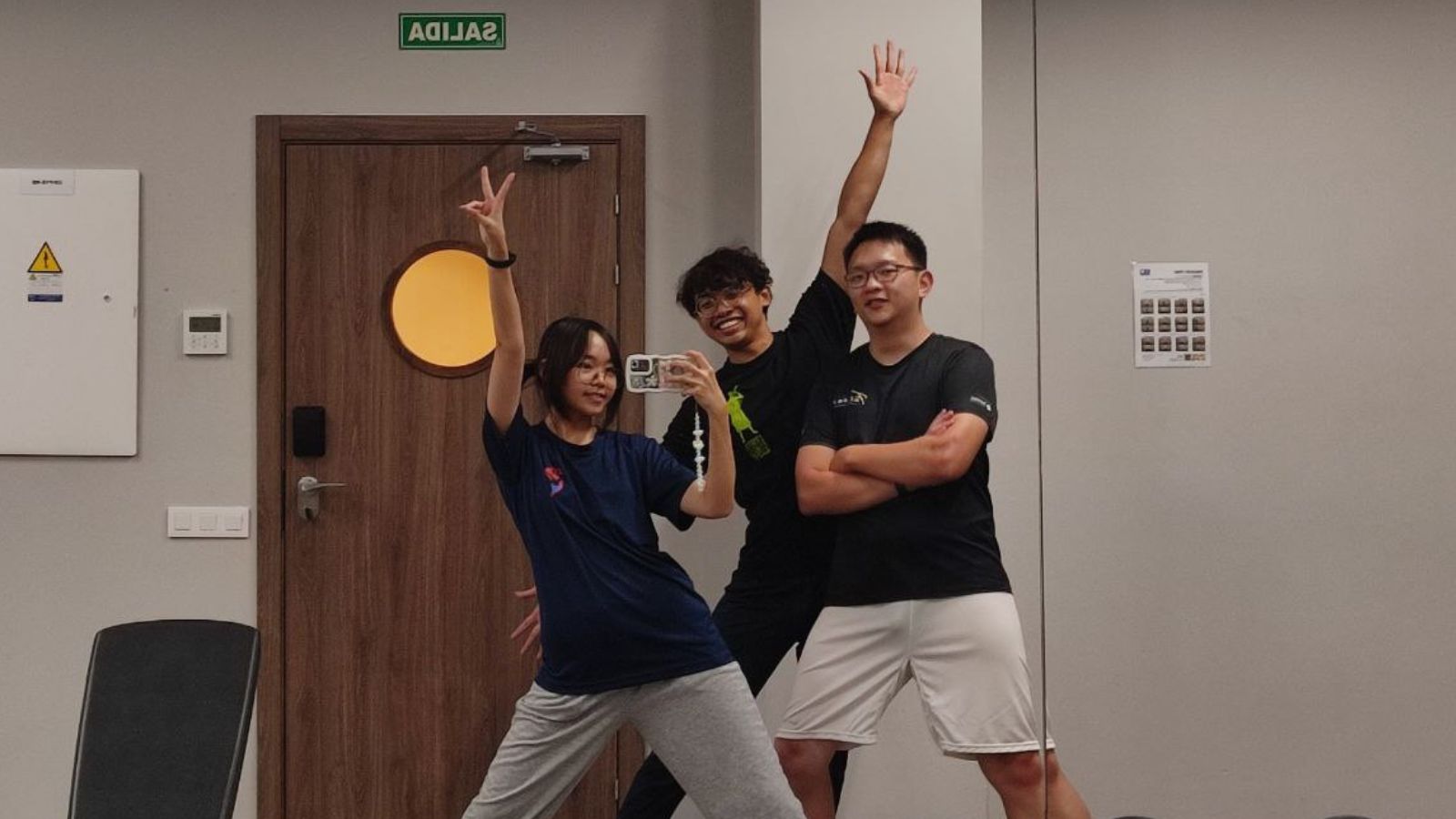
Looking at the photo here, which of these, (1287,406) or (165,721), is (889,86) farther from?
(165,721)

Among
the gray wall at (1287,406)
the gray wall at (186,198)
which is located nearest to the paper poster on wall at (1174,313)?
the gray wall at (1287,406)

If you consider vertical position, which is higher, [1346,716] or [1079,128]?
[1079,128]

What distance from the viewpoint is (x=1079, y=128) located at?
49.1 inches

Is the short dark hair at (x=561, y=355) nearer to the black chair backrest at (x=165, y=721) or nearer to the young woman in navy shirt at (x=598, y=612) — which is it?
the young woman in navy shirt at (x=598, y=612)

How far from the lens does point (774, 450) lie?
7.45ft

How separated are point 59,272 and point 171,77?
20.6 inches

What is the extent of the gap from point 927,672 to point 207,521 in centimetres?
180

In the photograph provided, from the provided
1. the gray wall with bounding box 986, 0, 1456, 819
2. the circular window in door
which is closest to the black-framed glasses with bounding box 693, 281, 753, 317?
the circular window in door

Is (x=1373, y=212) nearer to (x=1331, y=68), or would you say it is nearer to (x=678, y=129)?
(x=1331, y=68)

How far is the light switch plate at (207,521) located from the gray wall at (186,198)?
3cm

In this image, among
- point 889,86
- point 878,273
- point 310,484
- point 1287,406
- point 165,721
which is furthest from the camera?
point 310,484

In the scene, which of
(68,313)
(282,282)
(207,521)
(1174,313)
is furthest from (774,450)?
(68,313)

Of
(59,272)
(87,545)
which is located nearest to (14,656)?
(87,545)

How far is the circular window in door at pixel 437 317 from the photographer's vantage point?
298 centimetres
